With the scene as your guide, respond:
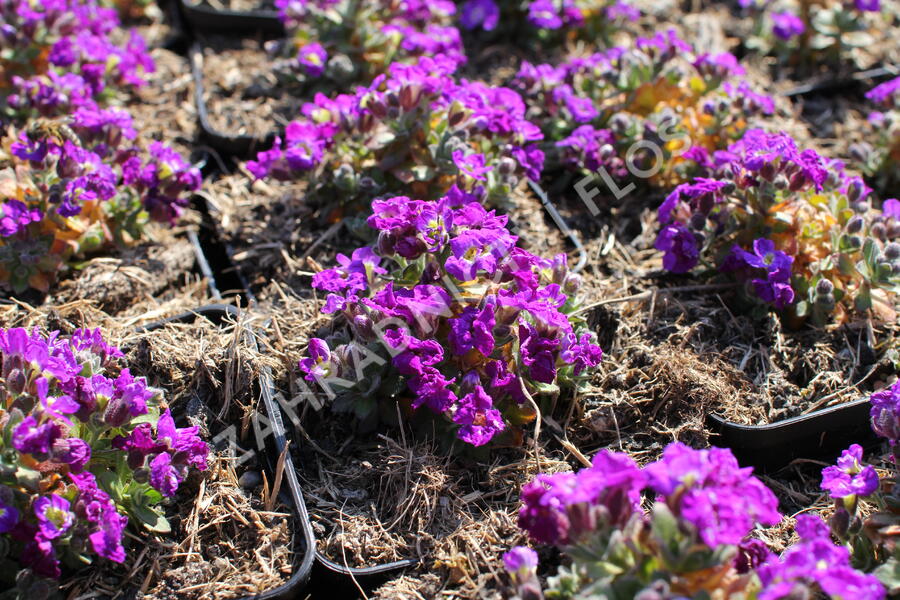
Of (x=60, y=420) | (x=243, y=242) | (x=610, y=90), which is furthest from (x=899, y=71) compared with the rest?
(x=60, y=420)

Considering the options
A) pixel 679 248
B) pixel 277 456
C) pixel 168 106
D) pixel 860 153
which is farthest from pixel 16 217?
pixel 860 153

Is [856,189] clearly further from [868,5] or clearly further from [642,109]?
[868,5]

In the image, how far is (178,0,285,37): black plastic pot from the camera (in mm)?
4223

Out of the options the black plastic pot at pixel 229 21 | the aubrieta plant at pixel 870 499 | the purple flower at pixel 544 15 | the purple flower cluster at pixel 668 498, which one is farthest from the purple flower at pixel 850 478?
the black plastic pot at pixel 229 21

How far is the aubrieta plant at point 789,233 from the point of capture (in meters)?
2.49

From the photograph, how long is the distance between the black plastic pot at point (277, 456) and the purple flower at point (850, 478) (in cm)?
125

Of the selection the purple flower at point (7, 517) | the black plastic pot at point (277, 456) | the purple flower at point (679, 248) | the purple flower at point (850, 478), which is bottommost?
the black plastic pot at point (277, 456)

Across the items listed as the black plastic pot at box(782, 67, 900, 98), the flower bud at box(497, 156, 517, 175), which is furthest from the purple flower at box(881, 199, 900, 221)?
the black plastic pot at box(782, 67, 900, 98)

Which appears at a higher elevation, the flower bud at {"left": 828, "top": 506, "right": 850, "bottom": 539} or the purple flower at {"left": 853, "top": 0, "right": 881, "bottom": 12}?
the purple flower at {"left": 853, "top": 0, "right": 881, "bottom": 12}

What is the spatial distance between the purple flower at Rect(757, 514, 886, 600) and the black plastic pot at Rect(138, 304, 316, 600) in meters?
1.03

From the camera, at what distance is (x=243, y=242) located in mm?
3023

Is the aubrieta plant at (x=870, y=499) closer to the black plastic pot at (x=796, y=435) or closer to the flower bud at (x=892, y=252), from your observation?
the black plastic pot at (x=796, y=435)

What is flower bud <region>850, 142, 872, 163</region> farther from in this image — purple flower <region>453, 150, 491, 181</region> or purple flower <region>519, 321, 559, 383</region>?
purple flower <region>519, 321, 559, 383</region>

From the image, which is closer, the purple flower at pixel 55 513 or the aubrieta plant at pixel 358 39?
the purple flower at pixel 55 513
